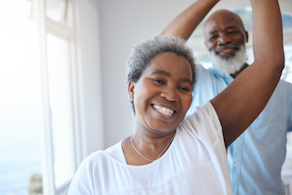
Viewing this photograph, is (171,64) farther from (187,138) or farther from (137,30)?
(137,30)

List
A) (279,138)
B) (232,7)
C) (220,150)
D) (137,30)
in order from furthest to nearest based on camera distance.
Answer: (137,30)
(232,7)
(279,138)
(220,150)

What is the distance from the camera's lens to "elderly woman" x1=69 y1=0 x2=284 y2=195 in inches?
32.4

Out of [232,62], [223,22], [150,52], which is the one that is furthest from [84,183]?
[223,22]

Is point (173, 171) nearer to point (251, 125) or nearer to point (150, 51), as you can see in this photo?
point (150, 51)

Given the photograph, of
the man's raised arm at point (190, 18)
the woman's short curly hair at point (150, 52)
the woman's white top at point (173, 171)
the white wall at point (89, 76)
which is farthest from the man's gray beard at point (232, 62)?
the white wall at point (89, 76)

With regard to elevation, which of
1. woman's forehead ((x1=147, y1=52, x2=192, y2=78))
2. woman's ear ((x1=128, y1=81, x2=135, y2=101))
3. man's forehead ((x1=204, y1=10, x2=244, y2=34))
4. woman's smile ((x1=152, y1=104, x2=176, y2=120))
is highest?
man's forehead ((x1=204, y1=10, x2=244, y2=34))

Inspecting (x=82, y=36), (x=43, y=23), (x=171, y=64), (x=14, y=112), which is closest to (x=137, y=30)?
(x=82, y=36)

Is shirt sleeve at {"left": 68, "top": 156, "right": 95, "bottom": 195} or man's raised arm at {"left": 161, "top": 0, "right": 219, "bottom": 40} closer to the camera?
shirt sleeve at {"left": 68, "top": 156, "right": 95, "bottom": 195}

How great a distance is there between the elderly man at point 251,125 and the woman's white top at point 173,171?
74cm

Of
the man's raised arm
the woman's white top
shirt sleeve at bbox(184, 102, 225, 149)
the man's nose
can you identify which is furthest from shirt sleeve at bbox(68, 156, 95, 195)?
the man's nose

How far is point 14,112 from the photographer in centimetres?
205

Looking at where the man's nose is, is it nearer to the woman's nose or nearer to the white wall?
the woman's nose

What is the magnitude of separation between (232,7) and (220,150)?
3109 mm

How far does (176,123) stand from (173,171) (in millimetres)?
175
